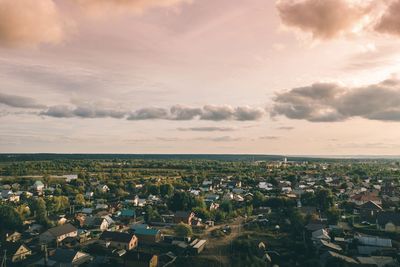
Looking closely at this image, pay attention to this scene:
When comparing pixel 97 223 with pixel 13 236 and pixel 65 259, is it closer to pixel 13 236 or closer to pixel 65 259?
pixel 13 236

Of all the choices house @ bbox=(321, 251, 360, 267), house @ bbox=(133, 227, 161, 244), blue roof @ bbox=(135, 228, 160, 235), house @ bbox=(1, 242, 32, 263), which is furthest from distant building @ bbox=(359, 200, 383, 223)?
house @ bbox=(1, 242, 32, 263)

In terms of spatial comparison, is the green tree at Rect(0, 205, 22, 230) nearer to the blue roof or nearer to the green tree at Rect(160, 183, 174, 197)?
the blue roof

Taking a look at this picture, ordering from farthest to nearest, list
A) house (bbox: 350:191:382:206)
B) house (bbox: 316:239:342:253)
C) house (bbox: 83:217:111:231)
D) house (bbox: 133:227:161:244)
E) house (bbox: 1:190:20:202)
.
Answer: house (bbox: 1:190:20:202) → house (bbox: 350:191:382:206) → house (bbox: 83:217:111:231) → house (bbox: 133:227:161:244) → house (bbox: 316:239:342:253)

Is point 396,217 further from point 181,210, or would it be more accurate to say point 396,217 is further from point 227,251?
point 181,210

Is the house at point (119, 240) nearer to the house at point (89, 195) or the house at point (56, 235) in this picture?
the house at point (56, 235)

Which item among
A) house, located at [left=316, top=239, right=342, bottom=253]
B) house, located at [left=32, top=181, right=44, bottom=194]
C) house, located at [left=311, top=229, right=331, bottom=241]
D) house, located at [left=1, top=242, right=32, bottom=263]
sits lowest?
house, located at [left=1, top=242, right=32, bottom=263]

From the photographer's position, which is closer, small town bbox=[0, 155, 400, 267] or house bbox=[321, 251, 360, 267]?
house bbox=[321, 251, 360, 267]
